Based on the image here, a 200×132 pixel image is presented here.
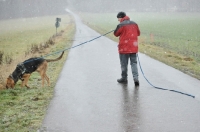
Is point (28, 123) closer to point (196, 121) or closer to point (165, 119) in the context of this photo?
point (165, 119)

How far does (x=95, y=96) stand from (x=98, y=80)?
6.73 ft

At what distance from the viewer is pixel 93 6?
15875cm

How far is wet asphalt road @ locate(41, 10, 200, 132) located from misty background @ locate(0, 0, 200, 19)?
92.3 metres

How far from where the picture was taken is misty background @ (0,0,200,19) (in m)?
104

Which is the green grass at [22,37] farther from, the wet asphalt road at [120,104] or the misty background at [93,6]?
the misty background at [93,6]

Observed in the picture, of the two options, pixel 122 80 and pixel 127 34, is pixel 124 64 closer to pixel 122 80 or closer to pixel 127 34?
pixel 122 80

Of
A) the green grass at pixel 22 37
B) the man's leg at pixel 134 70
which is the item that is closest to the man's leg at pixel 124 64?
the man's leg at pixel 134 70

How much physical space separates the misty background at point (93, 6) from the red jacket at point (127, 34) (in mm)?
92968

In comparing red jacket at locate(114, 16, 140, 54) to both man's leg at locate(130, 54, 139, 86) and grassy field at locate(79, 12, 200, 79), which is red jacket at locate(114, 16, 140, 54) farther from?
grassy field at locate(79, 12, 200, 79)

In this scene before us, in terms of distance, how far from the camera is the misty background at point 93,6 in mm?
103562

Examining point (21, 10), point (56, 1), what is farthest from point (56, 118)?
point (56, 1)

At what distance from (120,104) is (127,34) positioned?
254 centimetres

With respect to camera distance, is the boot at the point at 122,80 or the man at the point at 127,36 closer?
the man at the point at 127,36

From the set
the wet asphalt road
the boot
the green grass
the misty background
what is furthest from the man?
the misty background
